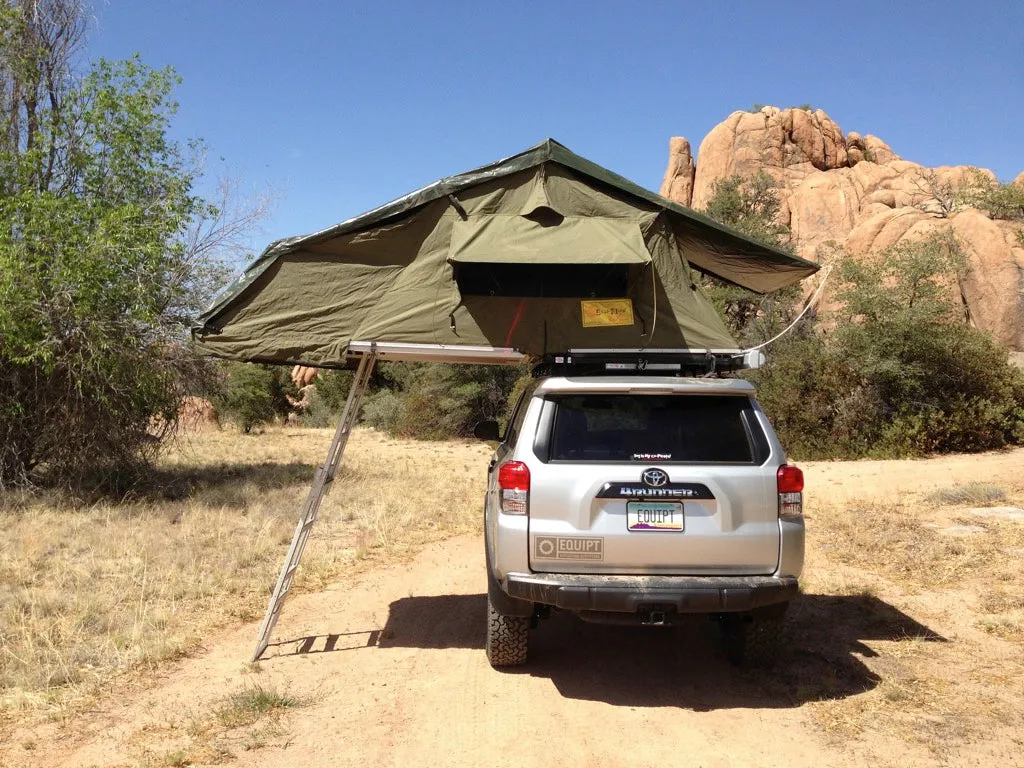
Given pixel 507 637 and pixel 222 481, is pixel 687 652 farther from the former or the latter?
pixel 222 481

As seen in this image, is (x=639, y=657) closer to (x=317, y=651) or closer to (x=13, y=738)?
(x=317, y=651)

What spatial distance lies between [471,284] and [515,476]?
191 cm

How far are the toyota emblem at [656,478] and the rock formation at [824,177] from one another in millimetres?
32627

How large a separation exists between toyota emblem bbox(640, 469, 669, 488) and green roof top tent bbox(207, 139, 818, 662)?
1.52 metres

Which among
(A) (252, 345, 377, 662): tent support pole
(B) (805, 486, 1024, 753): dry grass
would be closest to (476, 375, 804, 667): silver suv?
(B) (805, 486, 1024, 753): dry grass

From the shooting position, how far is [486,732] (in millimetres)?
4816

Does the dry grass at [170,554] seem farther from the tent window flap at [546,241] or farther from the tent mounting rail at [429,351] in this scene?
the tent window flap at [546,241]

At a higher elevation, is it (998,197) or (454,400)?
(998,197)

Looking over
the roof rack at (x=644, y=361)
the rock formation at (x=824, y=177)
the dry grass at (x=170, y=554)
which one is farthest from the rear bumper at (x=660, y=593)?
the rock formation at (x=824, y=177)

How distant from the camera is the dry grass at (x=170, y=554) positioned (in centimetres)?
628

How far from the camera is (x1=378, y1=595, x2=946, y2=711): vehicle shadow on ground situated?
5473 mm

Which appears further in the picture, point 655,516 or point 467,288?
point 467,288

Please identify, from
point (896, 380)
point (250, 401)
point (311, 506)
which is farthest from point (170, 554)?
point (250, 401)

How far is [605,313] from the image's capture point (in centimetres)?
647
